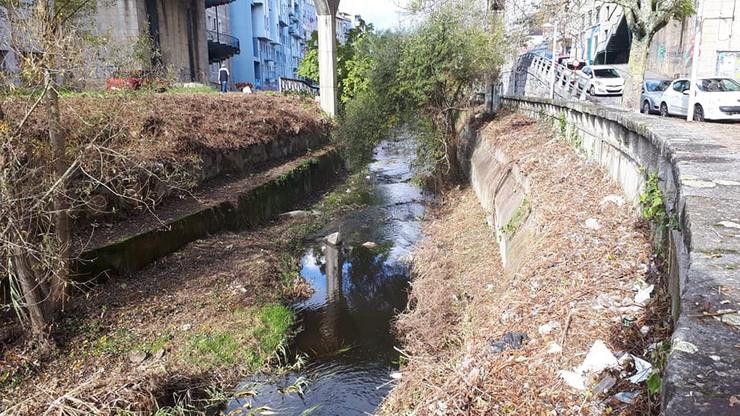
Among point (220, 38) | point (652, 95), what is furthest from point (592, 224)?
point (220, 38)

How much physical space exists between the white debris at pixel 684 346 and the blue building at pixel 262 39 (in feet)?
145

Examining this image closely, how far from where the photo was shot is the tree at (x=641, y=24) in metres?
13.2

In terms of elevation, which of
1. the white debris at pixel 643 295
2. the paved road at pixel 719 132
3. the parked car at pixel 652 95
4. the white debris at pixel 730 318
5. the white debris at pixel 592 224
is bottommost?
the white debris at pixel 643 295

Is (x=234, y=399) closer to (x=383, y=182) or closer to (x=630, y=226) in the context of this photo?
(x=630, y=226)

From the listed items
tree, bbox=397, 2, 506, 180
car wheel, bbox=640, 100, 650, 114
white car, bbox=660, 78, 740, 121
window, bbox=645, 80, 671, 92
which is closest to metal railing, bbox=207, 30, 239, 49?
tree, bbox=397, 2, 506, 180

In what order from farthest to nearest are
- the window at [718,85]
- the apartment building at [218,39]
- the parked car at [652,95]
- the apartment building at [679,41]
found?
the apartment building at [218,39] → the apartment building at [679,41] → the parked car at [652,95] → the window at [718,85]

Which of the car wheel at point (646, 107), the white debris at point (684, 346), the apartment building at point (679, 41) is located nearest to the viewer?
the white debris at point (684, 346)

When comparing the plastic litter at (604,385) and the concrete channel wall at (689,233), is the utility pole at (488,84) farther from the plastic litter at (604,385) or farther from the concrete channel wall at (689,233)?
the plastic litter at (604,385)

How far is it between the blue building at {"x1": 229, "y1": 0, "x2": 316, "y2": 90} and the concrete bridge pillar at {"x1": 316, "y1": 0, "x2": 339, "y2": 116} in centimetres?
2112

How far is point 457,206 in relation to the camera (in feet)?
47.3

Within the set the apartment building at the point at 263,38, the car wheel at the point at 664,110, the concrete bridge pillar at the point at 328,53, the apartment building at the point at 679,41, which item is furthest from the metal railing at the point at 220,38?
the car wheel at the point at 664,110

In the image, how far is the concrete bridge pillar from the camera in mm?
22984

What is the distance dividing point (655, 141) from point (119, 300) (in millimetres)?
7190

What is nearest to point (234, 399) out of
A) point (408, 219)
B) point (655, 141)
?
point (655, 141)
